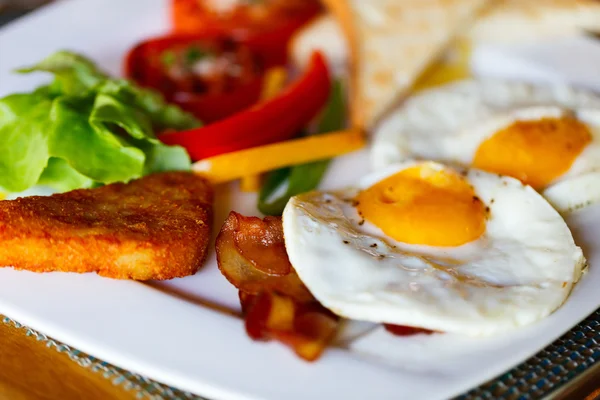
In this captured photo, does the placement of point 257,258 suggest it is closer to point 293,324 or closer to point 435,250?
point 293,324

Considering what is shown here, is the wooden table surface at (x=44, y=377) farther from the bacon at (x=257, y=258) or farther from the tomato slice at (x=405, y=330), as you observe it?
the tomato slice at (x=405, y=330)

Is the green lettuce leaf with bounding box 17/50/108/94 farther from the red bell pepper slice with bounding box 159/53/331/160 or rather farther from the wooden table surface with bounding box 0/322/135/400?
the wooden table surface with bounding box 0/322/135/400

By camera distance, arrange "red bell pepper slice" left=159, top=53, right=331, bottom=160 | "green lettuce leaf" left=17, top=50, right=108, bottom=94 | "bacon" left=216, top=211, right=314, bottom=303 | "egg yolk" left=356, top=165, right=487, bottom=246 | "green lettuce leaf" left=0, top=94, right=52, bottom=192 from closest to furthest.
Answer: "bacon" left=216, top=211, right=314, bottom=303 → "egg yolk" left=356, top=165, right=487, bottom=246 → "green lettuce leaf" left=0, top=94, right=52, bottom=192 → "red bell pepper slice" left=159, top=53, right=331, bottom=160 → "green lettuce leaf" left=17, top=50, right=108, bottom=94

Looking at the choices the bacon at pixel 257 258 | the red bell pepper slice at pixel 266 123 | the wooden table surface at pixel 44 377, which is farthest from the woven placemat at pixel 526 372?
the red bell pepper slice at pixel 266 123

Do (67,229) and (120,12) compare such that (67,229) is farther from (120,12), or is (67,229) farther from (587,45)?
(587,45)

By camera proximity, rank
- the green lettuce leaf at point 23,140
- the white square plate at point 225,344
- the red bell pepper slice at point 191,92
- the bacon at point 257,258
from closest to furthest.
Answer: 1. the white square plate at point 225,344
2. the bacon at point 257,258
3. the green lettuce leaf at point 23,140
4. the red bell pepper slice at point 191,92

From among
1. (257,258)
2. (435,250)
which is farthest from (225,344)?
(435,250)

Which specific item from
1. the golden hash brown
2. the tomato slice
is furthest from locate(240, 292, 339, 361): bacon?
the golden hash brown
